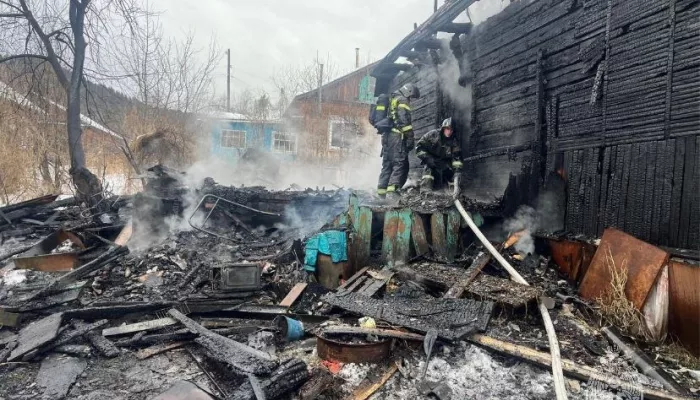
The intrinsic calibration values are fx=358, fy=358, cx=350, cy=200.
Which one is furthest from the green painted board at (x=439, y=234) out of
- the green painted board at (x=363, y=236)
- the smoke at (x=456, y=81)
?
the smoke at (x=456, y=81)

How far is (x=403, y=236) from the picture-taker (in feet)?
18.9

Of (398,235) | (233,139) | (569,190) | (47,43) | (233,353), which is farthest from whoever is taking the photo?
(233,139)

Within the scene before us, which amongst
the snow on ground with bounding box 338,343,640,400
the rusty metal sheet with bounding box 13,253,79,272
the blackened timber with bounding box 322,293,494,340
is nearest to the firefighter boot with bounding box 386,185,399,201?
the blackened timber with bounding box 322,293,494,340

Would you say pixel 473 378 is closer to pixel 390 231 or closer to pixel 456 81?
pixel 390 231

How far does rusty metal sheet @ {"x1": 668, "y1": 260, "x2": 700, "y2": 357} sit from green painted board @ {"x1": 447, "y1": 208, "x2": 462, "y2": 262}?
2.58m

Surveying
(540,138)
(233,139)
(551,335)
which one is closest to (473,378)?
(551,335)

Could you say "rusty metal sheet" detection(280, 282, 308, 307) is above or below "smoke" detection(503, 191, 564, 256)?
below

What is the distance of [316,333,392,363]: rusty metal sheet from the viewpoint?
332cm

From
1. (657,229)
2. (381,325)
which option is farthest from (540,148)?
(381,325)

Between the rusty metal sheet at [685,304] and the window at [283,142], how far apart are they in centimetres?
2231

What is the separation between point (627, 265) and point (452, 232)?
2262mm

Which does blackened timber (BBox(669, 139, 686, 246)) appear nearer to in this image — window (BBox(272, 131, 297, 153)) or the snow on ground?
the snow on ground

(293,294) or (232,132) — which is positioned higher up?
(232,132)

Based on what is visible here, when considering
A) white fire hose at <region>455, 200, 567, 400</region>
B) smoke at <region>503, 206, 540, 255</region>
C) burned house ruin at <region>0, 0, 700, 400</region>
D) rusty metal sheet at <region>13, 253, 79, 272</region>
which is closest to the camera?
white fire hose at <region>455, 200, 567, 400</region>
